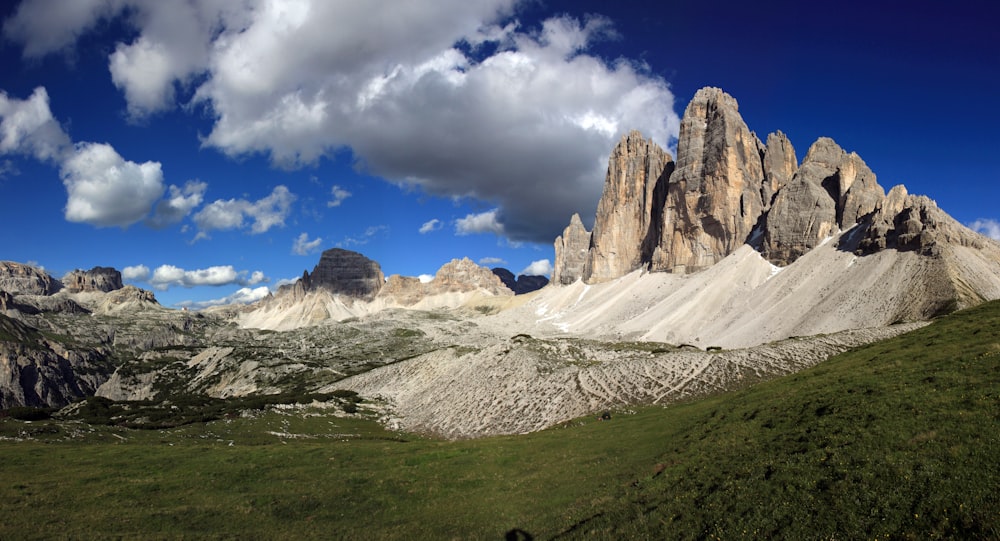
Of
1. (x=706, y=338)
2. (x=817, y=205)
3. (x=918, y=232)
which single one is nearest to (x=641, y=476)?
(x=706, y=338)

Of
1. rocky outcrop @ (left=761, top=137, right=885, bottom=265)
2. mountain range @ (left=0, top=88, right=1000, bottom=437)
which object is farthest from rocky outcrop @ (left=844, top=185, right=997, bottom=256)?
rocky outcrop @ (left=761, top=137, right=885, bottom=265)

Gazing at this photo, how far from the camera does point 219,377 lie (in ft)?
478

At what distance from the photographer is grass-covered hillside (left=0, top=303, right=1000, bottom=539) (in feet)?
47.8

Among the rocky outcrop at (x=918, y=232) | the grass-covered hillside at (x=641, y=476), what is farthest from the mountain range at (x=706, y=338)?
the grass-covered hillside at (x=641, y=476)

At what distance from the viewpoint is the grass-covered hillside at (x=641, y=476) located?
14570mm

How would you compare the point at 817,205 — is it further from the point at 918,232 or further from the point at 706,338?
the point at 706,338

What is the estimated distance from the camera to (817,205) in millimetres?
165000

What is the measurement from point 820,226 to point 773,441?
16765 cm

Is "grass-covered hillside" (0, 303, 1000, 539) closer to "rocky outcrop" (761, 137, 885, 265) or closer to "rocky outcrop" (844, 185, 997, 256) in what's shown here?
"rocky outcrop" (844, 185, 997, 256)

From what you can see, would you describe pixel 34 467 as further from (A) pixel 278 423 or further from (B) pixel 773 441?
(B) pixel 773 441

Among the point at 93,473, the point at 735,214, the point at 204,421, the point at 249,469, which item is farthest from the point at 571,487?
the point at 735,214

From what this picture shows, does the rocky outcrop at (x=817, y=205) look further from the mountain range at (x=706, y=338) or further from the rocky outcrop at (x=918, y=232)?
the rocky outcrop at (x=918, y=232)

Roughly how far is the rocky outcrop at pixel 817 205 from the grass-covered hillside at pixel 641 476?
137018mm

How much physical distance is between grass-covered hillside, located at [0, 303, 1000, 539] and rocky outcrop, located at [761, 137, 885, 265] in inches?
5394
